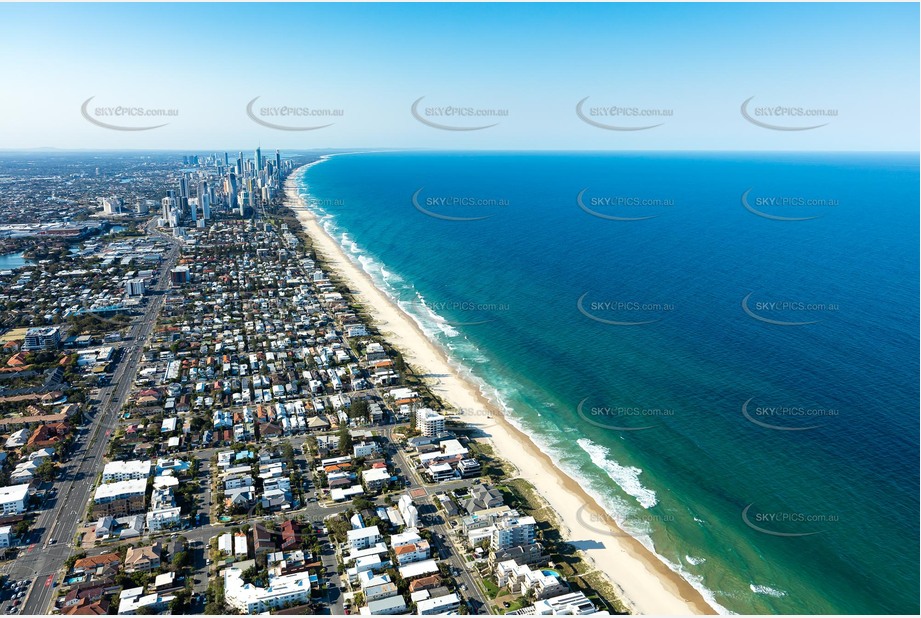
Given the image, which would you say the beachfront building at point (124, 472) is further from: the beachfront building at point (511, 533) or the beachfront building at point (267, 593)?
the beachfront building at point (511, 533)

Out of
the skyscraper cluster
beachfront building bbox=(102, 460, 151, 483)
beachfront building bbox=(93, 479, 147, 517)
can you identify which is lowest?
beachfront building bbox=(93, 479, 147, 517)

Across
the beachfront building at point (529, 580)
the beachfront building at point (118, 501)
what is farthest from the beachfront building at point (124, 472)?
the beachfront building at point (529, 580)

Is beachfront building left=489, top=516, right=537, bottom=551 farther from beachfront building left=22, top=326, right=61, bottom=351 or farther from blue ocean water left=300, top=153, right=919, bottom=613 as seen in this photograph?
beachfront building left=22, top=326, right=61, bottom=351

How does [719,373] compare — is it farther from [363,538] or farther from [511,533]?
[363,538]

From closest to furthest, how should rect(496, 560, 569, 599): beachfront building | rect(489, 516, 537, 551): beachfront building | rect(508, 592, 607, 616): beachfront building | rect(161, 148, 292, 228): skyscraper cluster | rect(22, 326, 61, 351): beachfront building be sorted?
rect(508, 592, 607, 616): beachfront building → rect(496, 560, 569, 599): beachfront building → rect(489, 516, 537, 551): beachfront building → rect(22, 326, 61, 351): beachfront building → rect(161, 148, 292, 228): skyscraper cluster

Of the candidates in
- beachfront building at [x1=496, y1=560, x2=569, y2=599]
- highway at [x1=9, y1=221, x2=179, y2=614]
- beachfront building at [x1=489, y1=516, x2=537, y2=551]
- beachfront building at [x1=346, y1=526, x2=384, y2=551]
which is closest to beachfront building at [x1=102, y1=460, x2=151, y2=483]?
highway at [x1=9, y1=221, x2=179, y2=614]

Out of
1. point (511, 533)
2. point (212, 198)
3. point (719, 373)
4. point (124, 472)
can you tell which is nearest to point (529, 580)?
point (511, 533)

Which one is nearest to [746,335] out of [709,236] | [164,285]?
[709,236]

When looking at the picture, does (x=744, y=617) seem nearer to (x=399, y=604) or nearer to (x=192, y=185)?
(x=399, y=604)
